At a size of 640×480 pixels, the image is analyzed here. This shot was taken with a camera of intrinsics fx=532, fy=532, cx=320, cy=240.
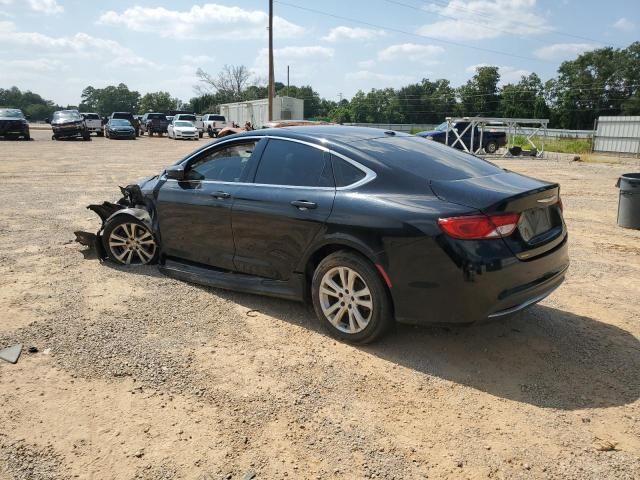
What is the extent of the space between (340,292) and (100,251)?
3392mm

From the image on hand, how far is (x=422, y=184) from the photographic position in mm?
3805

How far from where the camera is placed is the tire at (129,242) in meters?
5.80

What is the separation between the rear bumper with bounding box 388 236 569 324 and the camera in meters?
3.46

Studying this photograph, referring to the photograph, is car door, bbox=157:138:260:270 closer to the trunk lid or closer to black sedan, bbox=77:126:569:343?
black sedan, bbox=77:126:569:343

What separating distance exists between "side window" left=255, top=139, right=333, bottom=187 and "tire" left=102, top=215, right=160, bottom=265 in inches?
70.6

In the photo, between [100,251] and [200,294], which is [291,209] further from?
[100,251]

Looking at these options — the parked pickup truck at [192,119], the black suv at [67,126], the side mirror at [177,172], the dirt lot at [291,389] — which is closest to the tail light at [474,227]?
the dirt lot at [291,389]

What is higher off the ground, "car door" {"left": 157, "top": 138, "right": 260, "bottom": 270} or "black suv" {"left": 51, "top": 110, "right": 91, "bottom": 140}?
"black suv" {"left": 51, "top": 110, "right": 91, "bottom": 140}

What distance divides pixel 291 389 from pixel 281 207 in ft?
5.10

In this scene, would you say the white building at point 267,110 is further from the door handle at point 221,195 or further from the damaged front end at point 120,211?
the door handle at point 221,195

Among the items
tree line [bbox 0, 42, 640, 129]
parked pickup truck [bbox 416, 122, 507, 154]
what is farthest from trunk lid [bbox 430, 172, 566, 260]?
tree line [bbox 0, 42, 640, 129]

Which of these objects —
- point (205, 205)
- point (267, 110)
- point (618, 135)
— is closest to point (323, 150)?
point (205, 205)

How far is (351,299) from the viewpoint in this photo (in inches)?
158

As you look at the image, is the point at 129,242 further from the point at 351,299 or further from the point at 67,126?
the point at 67,126
